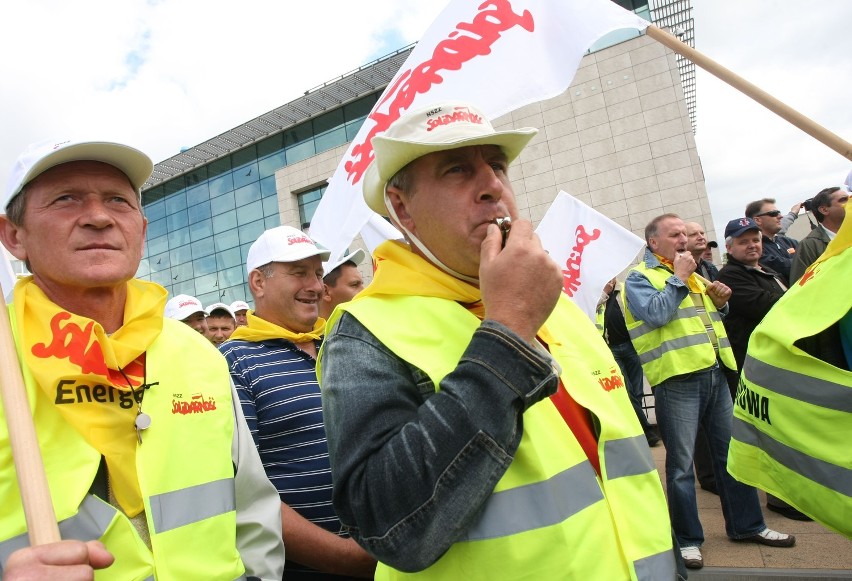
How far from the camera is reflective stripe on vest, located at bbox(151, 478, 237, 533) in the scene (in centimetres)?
141

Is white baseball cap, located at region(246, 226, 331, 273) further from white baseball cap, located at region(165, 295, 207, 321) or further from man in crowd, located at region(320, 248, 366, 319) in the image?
white baseball cap, located at region(165, 295, 207, 321)

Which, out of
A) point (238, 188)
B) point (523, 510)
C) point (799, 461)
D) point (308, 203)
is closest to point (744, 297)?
point (799, 461)

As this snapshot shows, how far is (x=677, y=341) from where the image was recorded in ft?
13.5

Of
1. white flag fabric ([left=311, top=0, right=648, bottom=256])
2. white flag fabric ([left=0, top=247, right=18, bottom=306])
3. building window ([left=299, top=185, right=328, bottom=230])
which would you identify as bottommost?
white flag fabric ([left=0, top=247, right=18, bottom=306])

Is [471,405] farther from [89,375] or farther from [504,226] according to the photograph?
[89,375]

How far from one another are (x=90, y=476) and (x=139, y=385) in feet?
0.96

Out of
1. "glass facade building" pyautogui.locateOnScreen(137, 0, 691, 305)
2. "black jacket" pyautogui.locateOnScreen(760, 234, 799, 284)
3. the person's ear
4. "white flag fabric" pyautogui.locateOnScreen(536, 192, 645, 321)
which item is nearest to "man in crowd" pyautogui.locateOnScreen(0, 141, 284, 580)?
the person's ear

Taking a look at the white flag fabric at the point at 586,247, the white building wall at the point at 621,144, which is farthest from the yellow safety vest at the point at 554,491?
the white building wall at the point at 621,144

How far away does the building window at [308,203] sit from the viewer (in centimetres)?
2525

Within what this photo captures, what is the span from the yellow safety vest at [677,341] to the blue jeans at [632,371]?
212 cm

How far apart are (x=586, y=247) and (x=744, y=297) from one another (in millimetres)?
1349

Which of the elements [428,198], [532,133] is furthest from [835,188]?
[428,198]

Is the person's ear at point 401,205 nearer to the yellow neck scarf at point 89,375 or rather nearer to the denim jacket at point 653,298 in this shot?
the yellow neck scarf at point 89,375

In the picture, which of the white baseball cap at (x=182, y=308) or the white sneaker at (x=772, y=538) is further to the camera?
the white baseball cap at (x=182, y=308)
